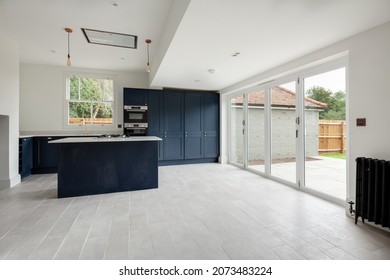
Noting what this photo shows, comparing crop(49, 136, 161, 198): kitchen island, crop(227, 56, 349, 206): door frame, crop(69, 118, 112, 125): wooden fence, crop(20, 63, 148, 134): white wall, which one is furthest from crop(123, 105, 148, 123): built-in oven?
crop(227, 56, 349, 206): door frame

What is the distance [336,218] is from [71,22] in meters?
4.85

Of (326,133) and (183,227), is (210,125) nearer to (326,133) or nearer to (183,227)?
(326,133)

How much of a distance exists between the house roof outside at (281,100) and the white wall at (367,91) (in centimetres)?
79

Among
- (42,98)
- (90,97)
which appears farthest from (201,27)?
(42,98)

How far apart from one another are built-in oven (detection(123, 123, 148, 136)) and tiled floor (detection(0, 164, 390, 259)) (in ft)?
8.15

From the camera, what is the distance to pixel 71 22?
323 cm

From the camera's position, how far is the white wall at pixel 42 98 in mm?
5410

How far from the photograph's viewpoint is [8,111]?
3.86 meters

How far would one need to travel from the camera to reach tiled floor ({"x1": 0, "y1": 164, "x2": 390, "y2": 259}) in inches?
72.5

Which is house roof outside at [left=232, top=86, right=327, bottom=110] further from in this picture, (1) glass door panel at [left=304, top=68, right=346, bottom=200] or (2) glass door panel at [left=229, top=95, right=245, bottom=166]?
(2) glass door panel at [left=229, top=95, right=245, bottom=166]

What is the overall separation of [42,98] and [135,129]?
2.65 metres

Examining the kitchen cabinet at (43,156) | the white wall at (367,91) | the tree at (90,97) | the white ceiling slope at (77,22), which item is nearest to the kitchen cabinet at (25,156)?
the kitchen cabinet at (43,156)
